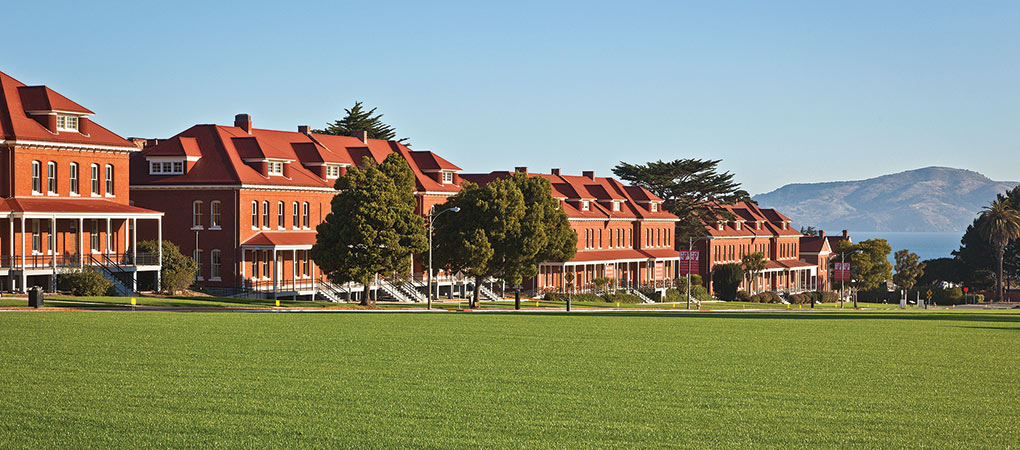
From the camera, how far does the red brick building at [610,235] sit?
94938 millimetres

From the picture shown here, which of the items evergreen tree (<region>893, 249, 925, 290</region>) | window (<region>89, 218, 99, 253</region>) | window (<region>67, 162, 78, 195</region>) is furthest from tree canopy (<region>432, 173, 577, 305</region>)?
evergreen tree (<region>893, 249, 925, 290</region>)

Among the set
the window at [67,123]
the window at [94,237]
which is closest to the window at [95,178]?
A: the window at [94,237]

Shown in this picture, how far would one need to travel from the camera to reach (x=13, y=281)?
5294cm

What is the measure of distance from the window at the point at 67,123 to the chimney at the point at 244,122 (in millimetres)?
15883

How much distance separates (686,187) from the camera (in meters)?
117

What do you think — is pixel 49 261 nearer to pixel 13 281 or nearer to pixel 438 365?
pixel 13 281

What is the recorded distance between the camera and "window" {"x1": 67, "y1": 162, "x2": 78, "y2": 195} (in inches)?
2302

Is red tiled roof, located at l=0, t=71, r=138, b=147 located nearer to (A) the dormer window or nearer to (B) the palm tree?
(A) the dormer window

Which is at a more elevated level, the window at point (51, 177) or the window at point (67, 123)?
the window at point (67, 123)

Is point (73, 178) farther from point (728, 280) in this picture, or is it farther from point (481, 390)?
point (728, 280)

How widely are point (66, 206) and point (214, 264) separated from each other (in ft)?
42.6

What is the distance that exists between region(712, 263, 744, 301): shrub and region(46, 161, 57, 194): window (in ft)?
242

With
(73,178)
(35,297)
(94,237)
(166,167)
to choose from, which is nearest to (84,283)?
(94,237)

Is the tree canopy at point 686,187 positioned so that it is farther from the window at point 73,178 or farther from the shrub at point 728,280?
the window at point 73,178
